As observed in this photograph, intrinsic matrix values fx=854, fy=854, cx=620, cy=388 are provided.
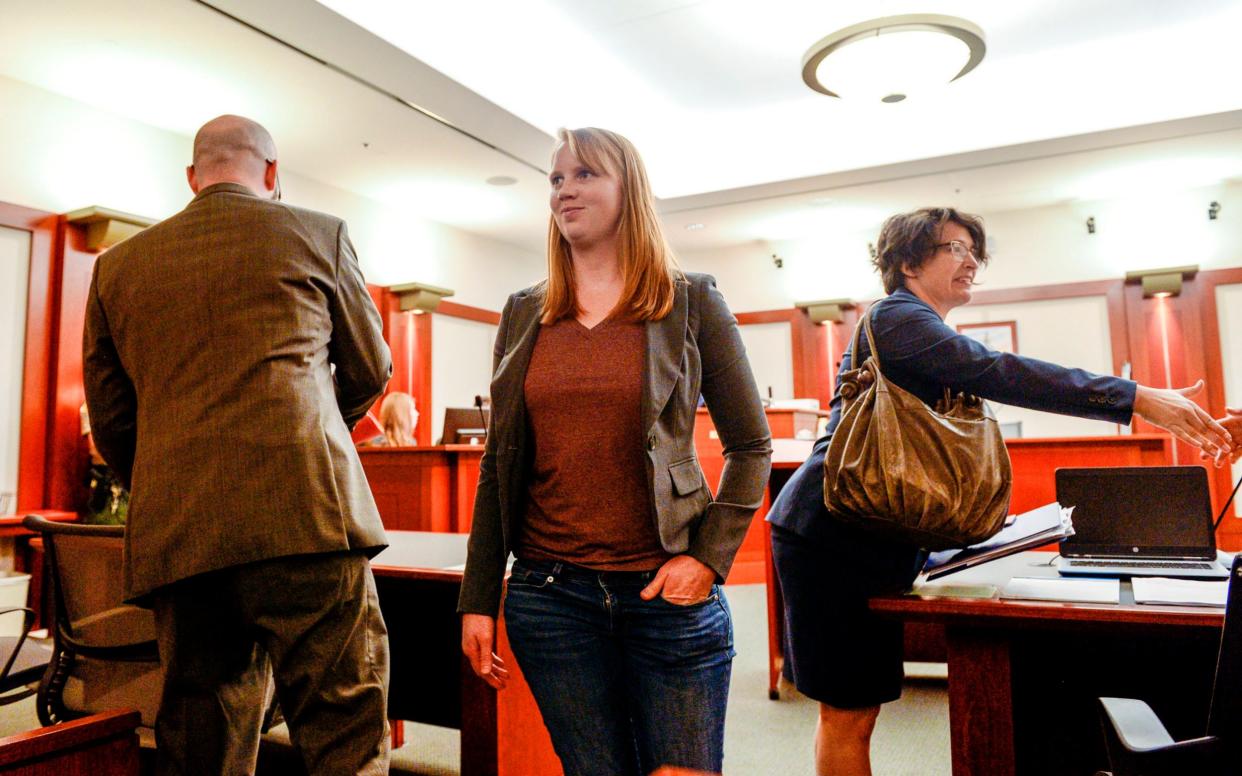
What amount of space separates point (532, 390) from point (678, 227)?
24.8ft

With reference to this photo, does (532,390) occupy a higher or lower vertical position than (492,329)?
lower

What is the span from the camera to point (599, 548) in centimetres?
112

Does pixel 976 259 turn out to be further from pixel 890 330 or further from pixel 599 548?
pixel 599 548

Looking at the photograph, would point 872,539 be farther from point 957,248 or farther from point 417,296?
point 417,296

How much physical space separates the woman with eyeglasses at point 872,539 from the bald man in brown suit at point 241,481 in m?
0.76

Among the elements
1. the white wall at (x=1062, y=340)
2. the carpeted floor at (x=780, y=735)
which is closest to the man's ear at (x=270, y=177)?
the carpeted floor at (x=780, y=735)

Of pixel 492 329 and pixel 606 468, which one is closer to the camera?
pixel 606 468

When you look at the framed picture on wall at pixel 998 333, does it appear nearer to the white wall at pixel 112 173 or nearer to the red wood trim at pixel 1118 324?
the red wood trim at pixel 1118 324

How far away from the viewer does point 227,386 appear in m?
1.37

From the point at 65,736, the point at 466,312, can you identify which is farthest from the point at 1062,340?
the point at 65,736

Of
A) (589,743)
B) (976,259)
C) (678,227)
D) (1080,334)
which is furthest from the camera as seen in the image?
(678,227)

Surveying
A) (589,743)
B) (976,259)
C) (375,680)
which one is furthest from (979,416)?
(375,680)

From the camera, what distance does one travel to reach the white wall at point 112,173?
520 centimetres

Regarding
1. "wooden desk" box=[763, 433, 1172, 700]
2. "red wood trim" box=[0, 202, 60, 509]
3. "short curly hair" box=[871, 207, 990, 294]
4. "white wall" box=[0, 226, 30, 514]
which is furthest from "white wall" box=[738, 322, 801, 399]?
"short curly hair" box=[871, 207, 990, 294]
